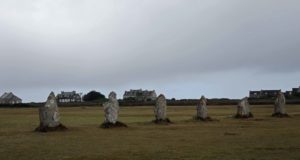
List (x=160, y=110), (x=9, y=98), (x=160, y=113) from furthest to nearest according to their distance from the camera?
(x=9, y=98), (x=160, y=110), (x=160, y=113)

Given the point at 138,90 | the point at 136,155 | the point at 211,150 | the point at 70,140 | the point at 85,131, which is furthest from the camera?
the point at 138,90

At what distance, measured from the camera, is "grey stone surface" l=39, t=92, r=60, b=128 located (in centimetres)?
3878

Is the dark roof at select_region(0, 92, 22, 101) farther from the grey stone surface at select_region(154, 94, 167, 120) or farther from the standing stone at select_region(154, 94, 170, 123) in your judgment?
the standing stone at select_region(154, 94, 170, 123)

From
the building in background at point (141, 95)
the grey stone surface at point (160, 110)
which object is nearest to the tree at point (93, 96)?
the building in background at point (141, 95)

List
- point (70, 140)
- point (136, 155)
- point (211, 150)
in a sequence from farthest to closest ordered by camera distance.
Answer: point (70, 140) → point (211, 150) → point (136, 155)

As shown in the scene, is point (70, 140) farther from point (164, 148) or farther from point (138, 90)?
point (138, 90)

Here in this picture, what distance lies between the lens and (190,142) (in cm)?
2848

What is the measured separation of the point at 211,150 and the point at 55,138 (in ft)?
38.0

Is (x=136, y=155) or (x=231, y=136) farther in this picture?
(x=231, y=136)

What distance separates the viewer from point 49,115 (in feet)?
128

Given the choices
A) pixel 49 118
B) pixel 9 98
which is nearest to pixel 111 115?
pixel 49 118

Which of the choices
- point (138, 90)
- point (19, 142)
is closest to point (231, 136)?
point (19, 142)

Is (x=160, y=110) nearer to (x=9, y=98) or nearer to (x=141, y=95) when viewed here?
(x=141, y=95)

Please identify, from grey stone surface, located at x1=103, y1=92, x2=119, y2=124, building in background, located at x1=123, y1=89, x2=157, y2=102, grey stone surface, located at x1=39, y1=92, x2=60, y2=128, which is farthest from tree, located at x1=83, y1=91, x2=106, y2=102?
grey stone surface, located at x1=39, y1=92, x2=60, y2=128
